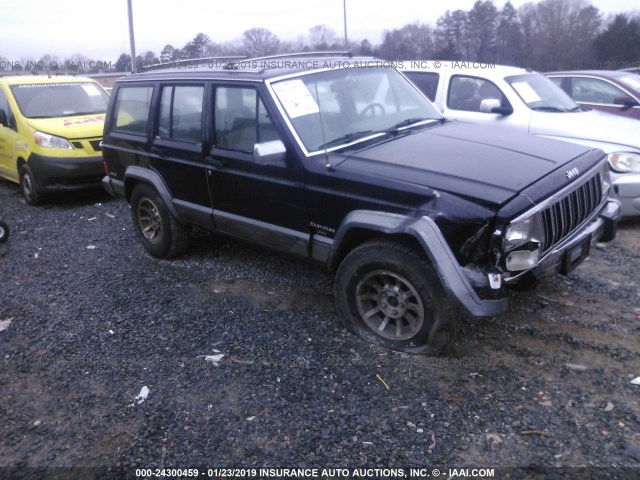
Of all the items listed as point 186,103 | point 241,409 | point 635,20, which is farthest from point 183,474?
point 635,20

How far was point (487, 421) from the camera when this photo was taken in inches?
116

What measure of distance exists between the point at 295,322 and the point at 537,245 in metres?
1.87

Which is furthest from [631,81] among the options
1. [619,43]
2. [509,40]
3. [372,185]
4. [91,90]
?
[619,43]

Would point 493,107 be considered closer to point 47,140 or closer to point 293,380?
point 293,380

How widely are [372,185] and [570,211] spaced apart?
1.32 metres

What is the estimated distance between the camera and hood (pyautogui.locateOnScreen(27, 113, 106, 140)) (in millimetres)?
7664

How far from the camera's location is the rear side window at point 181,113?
15.3 feet

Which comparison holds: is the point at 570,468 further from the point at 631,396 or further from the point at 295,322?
the point at 295,322

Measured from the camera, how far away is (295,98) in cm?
403

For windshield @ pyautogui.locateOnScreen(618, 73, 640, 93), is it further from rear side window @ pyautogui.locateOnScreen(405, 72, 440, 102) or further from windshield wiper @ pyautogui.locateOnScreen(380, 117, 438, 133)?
windshield wiper @ pyautogui.locateOnScreen(380, 117, 438, 133)

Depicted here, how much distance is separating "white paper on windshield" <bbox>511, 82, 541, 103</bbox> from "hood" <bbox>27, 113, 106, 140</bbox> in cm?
582

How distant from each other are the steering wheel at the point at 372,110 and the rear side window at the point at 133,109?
221 centimetres

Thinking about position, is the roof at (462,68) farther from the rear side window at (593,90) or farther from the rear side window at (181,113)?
the rear side window at (181,113)

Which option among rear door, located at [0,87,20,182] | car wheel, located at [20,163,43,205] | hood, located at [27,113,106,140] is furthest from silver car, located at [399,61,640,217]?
rear door, located at [0,87,20,182]
